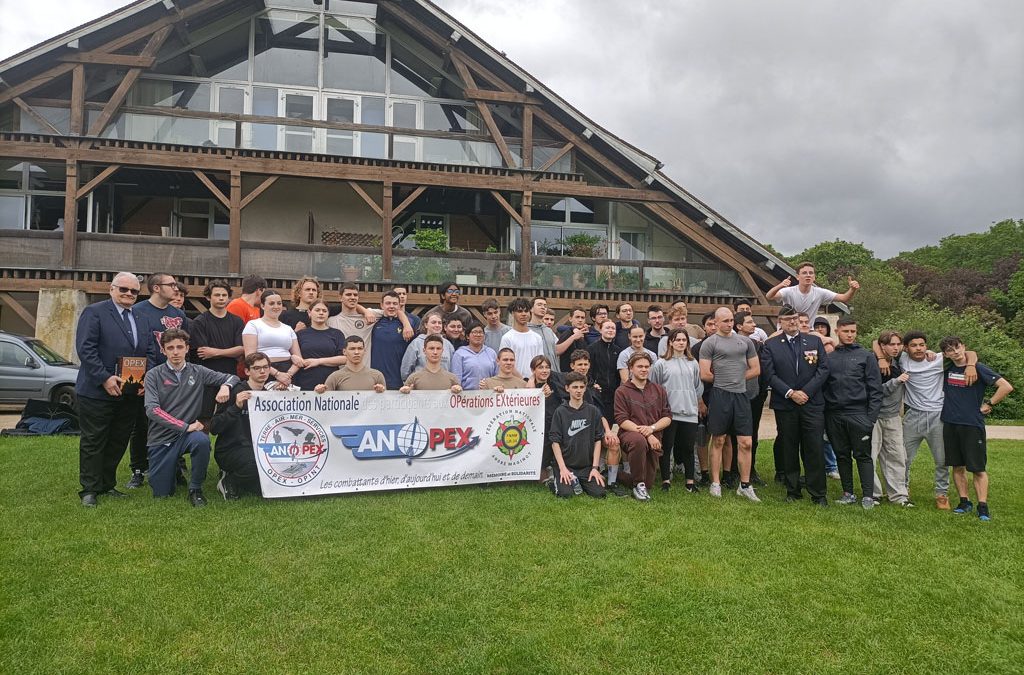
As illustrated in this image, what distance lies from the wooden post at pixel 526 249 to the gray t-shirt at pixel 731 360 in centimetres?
949

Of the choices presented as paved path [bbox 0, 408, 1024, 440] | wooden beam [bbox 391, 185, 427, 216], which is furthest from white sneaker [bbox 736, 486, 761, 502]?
wooden beam [bbox 391, 185, 427, 216]

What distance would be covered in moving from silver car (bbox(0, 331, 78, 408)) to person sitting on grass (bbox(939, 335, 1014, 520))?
→ 13112 millimetres

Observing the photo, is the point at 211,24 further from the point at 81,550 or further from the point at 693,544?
the point at 693,544

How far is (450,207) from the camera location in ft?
56.9

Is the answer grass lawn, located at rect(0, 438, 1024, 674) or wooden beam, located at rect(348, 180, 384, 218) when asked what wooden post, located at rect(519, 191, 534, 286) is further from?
grass lawn, located at rect(0, 438, 1024, 674)

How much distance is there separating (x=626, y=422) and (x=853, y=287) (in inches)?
127

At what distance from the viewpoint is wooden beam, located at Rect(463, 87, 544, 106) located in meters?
15.6

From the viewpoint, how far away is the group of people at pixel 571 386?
546cm

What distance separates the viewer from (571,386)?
6105 mm

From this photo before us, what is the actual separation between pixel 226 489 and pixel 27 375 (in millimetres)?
8308

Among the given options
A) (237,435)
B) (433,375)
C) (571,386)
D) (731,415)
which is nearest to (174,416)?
(237,435)

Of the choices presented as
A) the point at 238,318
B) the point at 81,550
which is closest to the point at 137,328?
the point at 238,318

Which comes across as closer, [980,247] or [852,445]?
[852,445]

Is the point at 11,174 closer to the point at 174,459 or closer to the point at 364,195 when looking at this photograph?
the point at 364,195
